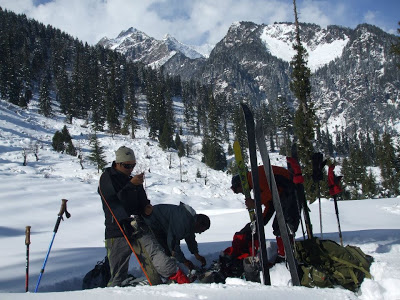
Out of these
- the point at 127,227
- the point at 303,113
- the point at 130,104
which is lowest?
the point at 127,227

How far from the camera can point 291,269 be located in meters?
3.52

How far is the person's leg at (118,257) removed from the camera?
3.56 meters

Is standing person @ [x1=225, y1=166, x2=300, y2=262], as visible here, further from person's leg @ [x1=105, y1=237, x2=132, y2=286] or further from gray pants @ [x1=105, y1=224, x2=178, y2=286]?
person's leg @ [x1=105, y1=237, x2=132, y2=286]

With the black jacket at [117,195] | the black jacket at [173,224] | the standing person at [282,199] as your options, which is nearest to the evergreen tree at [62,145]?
the black jacket at [173,224]

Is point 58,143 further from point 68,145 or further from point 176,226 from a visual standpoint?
point 176,226

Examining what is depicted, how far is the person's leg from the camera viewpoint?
3.56 metres

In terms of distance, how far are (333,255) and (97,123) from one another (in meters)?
50.7

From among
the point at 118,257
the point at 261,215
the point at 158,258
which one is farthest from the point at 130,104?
the point at 261,215

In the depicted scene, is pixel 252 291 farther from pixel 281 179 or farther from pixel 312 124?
pixel 312 124

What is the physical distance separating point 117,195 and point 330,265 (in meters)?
2.88

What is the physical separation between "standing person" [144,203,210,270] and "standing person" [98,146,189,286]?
0.88 meters

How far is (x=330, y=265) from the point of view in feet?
11.8

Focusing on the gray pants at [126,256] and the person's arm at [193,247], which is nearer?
the gray pants at [126,256]

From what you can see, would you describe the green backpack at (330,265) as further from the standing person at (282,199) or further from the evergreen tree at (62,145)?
the evergreen tree at (62,145)
